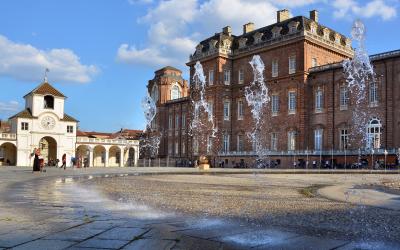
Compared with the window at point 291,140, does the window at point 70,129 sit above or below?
above

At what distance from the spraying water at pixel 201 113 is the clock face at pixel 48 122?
19761 mm

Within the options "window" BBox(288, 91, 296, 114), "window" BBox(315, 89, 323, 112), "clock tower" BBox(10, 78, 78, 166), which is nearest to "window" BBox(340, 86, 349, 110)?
"window" BBox(315, 89, 323, 112)

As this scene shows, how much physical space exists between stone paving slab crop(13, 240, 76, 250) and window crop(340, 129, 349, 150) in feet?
146

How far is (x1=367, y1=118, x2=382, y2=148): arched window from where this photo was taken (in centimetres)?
4419

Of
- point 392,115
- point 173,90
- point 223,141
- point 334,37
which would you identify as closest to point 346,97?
point 392,115

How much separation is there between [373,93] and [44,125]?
4205 centimetres

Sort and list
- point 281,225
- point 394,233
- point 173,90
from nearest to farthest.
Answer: point 394,233
point 281,225
point 173,90

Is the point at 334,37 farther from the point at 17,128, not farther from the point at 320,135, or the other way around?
the point at 17,128

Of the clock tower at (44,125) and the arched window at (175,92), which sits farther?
the arched window at (175,92)

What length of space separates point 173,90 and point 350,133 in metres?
40.8

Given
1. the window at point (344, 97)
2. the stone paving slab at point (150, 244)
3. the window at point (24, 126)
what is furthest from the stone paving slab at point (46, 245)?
the window at point (24, 126)

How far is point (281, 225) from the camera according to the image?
265 inches

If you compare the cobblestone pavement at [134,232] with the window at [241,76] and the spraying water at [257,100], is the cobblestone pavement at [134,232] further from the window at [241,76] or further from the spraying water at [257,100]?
the window at [241,76]

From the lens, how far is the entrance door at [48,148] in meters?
64.4
